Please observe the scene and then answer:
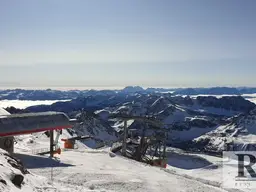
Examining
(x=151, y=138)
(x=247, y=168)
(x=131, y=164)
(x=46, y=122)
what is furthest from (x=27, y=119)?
(x=247, y=168)

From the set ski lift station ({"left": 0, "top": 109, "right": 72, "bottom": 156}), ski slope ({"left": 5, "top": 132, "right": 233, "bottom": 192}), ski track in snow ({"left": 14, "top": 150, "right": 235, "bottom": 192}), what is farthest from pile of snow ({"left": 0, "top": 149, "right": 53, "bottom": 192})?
ski lift station ({"left": 0, "top": 109, "right": 72, "bottom": 156})

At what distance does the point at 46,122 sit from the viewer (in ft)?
160

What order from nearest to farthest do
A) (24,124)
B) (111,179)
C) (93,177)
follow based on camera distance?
(111,179) → (93,177) → (24,124)

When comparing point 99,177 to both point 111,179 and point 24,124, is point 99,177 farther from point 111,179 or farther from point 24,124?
point 24,124

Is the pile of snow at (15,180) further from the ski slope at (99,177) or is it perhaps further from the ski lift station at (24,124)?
the ski lift station at (24,124)

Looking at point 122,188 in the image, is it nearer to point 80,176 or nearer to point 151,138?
point 80,176

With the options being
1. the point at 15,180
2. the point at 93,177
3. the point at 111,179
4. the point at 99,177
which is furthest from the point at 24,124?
the point at 15,180

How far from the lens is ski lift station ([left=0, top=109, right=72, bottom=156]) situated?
43.0 meters

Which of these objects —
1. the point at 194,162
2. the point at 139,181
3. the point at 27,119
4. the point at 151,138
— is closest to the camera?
the point at 139,181

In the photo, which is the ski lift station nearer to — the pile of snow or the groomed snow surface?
the groomed snow surface

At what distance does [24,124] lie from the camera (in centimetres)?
4569

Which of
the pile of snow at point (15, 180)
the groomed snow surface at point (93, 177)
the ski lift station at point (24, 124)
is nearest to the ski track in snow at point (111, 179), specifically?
the groomed snow surface at point (93, 177)

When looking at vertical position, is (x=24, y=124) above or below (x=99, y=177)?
above

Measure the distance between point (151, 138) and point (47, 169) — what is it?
39.9 meters
